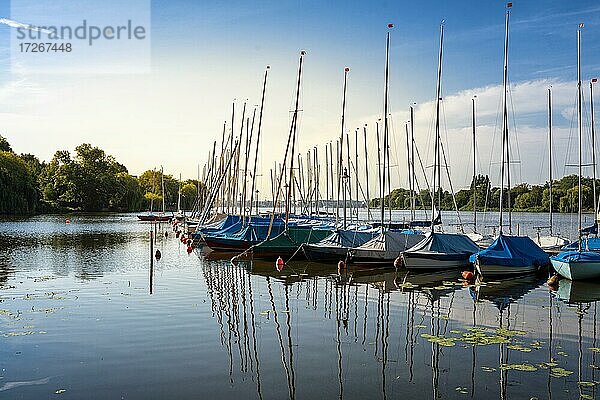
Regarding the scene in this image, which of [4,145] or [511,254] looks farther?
[4,145]

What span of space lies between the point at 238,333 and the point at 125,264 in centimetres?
1852

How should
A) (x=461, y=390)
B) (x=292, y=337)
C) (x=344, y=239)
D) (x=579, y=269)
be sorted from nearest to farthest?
(x=461, y=390) < (x=292, y=337) < (x=579, y=269) < (x=344, y=239)

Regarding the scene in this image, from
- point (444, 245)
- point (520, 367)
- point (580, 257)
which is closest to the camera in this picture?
point (520, 367)

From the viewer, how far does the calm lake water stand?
11.4 m

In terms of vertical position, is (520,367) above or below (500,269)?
below

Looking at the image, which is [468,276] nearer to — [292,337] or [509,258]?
[509,258]

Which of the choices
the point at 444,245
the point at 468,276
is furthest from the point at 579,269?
the point at 444,245

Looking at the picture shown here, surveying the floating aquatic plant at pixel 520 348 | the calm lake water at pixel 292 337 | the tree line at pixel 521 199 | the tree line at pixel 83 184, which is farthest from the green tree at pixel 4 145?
the floating aquatic plant at pixel 520 348

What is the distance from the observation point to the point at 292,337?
1554 cm

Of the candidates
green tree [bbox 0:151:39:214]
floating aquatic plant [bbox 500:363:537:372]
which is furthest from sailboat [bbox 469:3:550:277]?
green tree [bbox 0:151:39:214]

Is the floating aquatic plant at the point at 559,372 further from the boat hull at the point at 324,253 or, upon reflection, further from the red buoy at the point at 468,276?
the boat hull at the point at 324,253

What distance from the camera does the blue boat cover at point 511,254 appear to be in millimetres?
27531

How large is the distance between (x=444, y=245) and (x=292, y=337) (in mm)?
17081

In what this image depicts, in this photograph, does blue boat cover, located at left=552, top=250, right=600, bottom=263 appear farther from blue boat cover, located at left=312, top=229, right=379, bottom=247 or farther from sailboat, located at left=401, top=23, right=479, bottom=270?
blue boat cover, located at left=312, top=229, right=379, bottom=247
